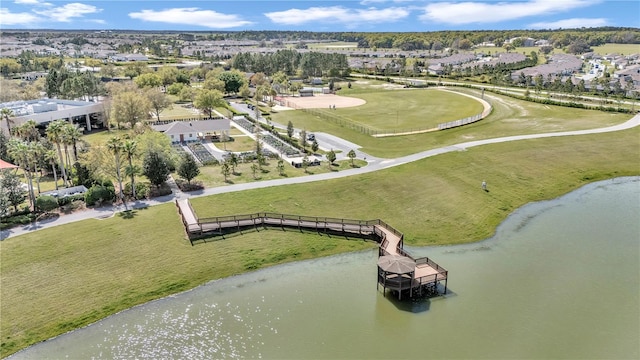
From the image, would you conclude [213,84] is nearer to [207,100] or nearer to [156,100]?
[207,100]

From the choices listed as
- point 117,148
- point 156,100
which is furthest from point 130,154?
point 156,100

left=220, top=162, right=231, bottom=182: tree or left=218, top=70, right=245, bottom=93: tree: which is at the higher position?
left=218, top=70, right=245, bottom=93: tree

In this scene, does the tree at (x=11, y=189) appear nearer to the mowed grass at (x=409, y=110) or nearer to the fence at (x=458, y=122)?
the mowed grass at (x=409, y=110)

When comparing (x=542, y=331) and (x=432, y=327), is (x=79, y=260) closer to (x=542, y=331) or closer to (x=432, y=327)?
(x=432, y=327)

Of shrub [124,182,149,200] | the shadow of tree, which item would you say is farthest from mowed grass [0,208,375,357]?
shrub [124,182,149,200]

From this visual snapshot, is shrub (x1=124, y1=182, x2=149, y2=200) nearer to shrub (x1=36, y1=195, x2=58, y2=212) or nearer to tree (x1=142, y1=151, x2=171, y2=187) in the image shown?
tree (x1=142, y1=151, x2=171, y2=187)

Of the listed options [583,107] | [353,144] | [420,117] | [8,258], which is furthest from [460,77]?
[8,258]

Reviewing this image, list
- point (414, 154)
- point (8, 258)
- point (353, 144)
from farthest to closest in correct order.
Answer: point (353, 144)
point (414, 154)
point (8, 258)
